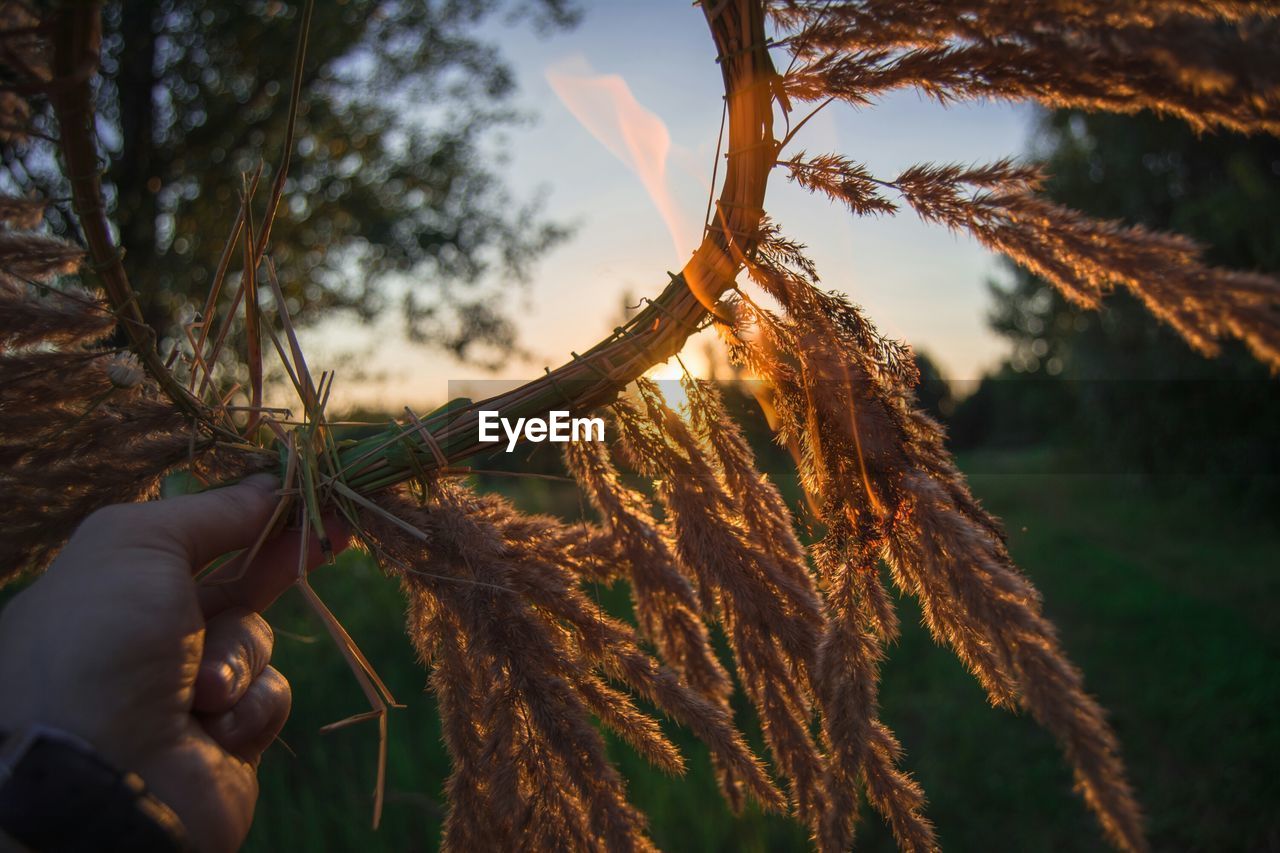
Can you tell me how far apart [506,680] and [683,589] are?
380 mm

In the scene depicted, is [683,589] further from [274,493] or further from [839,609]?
[274,493]

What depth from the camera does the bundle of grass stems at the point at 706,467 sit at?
963 millimetres

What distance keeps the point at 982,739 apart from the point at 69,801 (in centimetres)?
495

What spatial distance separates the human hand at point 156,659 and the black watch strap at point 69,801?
0.14 feet

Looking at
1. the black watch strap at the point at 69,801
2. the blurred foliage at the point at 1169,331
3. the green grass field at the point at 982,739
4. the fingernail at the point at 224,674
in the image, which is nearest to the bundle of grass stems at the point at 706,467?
the fingernail at the point at 224,674

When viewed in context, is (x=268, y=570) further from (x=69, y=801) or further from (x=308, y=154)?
(x=308, y=154)

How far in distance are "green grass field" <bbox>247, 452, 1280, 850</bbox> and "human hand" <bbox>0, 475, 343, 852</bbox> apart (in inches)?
22.7

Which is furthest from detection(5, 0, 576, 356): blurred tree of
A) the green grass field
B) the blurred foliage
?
the blurred foliage

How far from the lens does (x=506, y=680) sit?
3.97 ft

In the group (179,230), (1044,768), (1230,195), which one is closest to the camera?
(1044,768)

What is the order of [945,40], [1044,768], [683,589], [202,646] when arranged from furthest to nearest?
[1044,768] → [683,589] → [202,646] → [945,40]

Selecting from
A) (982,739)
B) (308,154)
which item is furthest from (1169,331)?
(308,154)

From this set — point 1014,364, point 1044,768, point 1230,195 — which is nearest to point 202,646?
point 1044,768

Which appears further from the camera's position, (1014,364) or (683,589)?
(1014,364)
